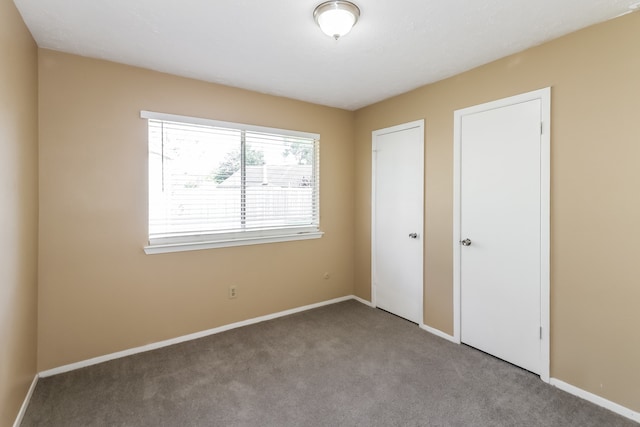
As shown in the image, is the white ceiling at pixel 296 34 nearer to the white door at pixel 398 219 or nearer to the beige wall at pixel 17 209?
the beige wall at pixel 17 209

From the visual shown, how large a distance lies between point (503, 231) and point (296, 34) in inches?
87.3

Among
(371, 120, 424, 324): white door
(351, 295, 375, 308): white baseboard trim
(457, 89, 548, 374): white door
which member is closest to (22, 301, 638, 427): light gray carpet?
(457, 89, 548, 374): white door

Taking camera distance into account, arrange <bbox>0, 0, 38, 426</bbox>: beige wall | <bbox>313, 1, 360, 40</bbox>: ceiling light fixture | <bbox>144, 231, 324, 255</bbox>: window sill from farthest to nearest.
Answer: <bbox>144, 231, 324, 255</bbox>: window sill
<bbox>313, 1, 360, 40</bbox>: ceiling light fixture
<bbox>0, 0, 38, 426</bbox>: beige wall

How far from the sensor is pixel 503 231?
260 cm

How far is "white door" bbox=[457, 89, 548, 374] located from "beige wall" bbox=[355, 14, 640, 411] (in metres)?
0.12

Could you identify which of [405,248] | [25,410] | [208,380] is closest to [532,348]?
[405,248]

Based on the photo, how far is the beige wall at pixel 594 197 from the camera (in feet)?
6.44

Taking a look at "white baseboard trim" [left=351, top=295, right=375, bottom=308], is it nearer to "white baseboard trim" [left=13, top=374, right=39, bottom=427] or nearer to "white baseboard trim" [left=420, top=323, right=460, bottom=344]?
"white baseboard trim" [left=420, top=323, right=460, bottom=344]

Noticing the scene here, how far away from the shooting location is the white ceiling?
1.89 metres

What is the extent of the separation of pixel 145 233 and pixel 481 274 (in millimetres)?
2993

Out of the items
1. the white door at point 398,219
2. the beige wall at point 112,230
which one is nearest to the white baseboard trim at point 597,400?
the white door at point 398,219

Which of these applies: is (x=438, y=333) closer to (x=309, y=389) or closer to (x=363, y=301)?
(x=363, y=301)

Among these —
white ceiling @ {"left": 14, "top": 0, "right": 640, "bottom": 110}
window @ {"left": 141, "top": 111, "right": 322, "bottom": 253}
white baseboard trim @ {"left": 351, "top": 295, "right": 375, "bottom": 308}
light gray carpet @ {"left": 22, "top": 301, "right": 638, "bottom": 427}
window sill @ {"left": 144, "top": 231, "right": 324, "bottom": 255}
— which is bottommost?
light gray carpet @ {"left": 22, "top": 301, "right": 638, "bottom": 427}

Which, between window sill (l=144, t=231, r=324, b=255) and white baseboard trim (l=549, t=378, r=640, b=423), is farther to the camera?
window sill (l=144, t=231, r=324, b=255)
